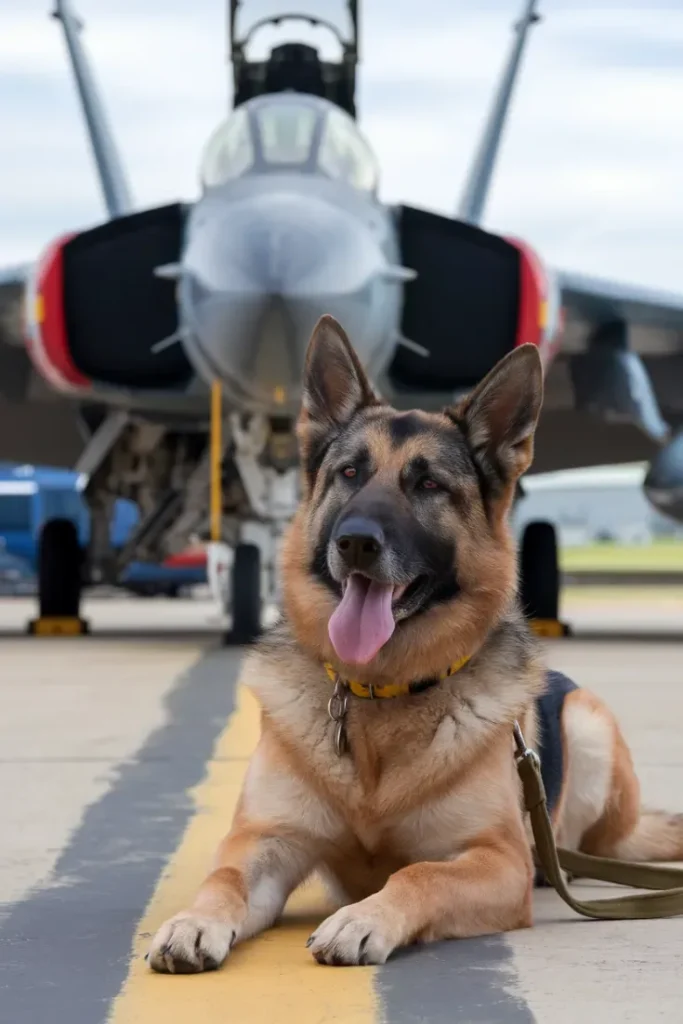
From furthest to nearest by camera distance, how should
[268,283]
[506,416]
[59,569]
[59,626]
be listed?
[59,626] < [59,569] < [268,283] < [506,416]

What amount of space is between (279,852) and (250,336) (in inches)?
291

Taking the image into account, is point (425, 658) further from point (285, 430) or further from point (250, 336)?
point (285, 430)

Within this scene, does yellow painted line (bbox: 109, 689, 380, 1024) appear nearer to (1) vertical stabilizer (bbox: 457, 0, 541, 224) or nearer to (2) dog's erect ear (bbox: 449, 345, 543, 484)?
(2) dog's erect ear (bbox: 449, 345, 543, 484)

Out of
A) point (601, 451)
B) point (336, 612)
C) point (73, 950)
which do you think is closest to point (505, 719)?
point (336, 612)

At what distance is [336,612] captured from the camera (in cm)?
352

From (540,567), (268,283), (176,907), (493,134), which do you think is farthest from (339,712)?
(493,134)

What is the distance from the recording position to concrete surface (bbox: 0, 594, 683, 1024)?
276cm

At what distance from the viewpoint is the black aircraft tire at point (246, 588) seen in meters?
11.7

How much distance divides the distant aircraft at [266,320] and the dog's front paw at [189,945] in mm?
6961

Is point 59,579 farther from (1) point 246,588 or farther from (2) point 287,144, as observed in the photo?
(2) point 287,144

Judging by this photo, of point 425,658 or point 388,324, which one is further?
point 388,324

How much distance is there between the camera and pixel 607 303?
45.3 ft

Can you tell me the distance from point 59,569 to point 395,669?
37.1ft

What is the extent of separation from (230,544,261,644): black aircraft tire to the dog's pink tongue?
8147mm
